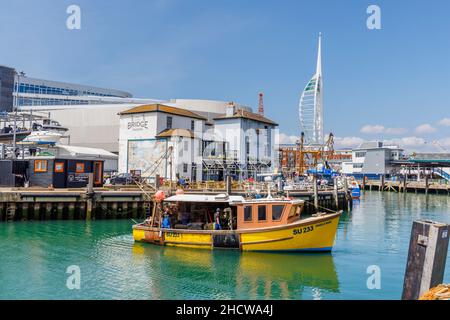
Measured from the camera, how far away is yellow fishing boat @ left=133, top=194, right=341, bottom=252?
1923 centimetres

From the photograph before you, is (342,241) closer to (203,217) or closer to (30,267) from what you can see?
(203,217)

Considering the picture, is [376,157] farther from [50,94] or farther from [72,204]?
[50,94]

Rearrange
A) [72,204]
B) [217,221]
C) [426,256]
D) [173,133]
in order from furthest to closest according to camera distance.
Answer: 1. [173,133]
2. [72,204]
3. [217,221]
4. [426,256]

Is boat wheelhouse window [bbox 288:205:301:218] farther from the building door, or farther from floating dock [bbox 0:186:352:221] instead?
the building door

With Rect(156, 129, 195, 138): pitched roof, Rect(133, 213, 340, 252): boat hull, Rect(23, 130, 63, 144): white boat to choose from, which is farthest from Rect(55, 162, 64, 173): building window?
Rect(133, 213, 340, 252): boat hull

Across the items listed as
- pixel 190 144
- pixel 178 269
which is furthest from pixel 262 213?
pixel 190 144

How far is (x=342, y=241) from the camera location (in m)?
24.1

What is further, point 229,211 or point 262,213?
point 229,211

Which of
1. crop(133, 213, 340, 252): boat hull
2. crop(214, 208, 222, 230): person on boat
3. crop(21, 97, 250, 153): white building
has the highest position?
crop(21, 97, 250, 153): white building

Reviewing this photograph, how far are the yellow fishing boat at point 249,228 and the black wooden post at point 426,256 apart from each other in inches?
405

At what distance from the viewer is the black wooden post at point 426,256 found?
824cm

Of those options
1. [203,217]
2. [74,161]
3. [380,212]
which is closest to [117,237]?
[203,217]

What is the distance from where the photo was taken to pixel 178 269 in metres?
16.8

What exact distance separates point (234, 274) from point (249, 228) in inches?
Result: 152
